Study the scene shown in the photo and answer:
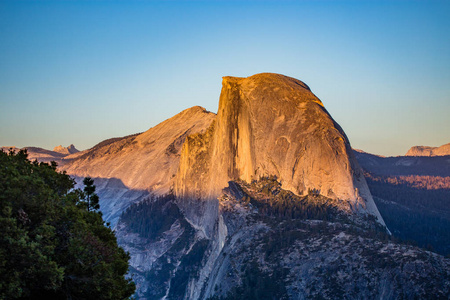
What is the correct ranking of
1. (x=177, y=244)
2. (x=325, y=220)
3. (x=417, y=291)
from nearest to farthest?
(x=417, y=291) → (x=325, y=220) → (x=177, y=244)

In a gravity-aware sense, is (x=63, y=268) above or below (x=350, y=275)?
above

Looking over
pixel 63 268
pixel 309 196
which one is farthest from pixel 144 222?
pixel 63 268

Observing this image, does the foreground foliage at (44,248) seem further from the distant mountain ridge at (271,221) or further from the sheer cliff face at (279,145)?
the sheer cliff face at (279,145)

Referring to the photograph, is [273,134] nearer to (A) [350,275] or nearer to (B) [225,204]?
(B) [225,204]

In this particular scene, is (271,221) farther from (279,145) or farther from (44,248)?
(44,248)

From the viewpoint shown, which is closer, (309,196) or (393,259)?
(393,259)

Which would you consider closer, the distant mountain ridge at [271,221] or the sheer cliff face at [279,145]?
the distant mountain ridge at [271,221]

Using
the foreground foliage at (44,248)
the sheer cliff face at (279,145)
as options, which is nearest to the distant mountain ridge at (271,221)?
the sheer cliff face at (279,145)
